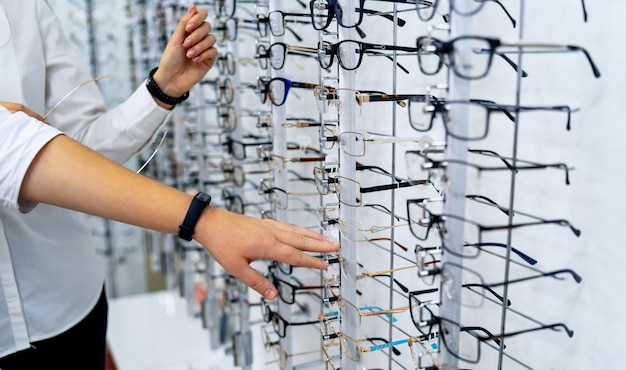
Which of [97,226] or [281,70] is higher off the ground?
[281,70]

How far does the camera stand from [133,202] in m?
0.76

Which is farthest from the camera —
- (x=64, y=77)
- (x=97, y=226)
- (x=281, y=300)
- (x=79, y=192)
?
(x=97, y=226)

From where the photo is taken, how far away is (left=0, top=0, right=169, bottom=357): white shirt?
106 centimetres

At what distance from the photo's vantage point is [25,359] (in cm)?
110

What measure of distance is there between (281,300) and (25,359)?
0.54 meters

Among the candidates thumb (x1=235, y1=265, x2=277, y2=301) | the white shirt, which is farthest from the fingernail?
the white shirt

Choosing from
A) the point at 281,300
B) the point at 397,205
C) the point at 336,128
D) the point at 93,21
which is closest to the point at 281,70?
the point at 336,128

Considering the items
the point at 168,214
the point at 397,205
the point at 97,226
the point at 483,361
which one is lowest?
the point at 97,226

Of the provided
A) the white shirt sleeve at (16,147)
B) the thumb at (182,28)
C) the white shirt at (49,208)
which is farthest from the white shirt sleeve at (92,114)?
the white shirt sleeve at (16,147)

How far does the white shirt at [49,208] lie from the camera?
1062mm

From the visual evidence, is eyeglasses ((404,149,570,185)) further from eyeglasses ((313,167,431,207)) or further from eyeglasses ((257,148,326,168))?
eyeglasses ((257,148,326,168))

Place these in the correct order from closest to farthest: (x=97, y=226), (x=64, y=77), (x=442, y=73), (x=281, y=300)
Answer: (x=442, y=73) → (x=64, y=77) → (x=281, y=300) → (x=97, y=226)

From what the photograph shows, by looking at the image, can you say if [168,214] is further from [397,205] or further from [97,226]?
[97,226]

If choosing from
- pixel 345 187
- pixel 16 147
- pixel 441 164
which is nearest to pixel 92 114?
pixel 16 147
